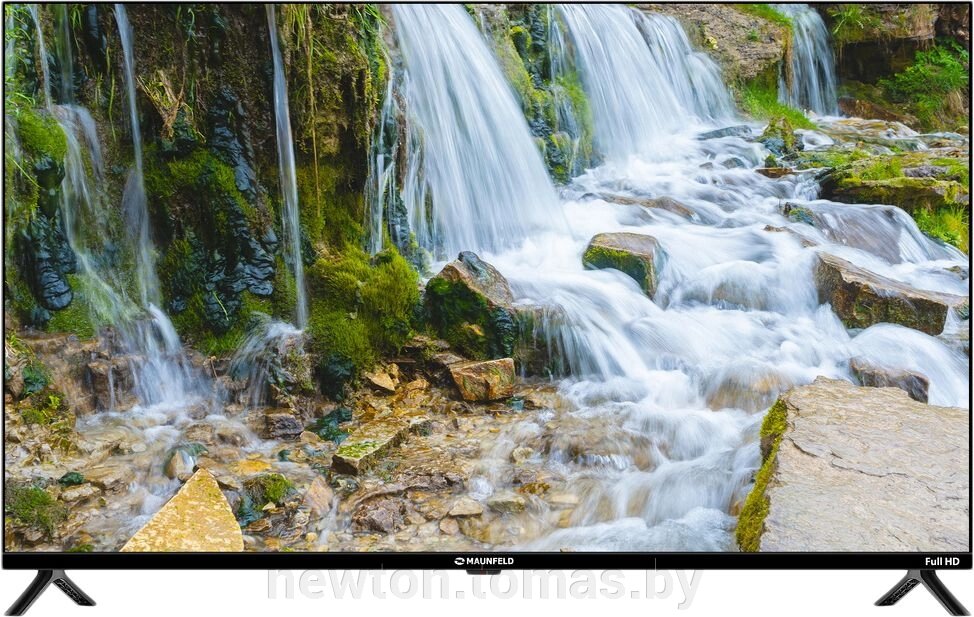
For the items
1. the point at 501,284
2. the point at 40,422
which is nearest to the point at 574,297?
the point at 501,284

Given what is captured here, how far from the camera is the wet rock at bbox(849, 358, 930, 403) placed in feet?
13.7

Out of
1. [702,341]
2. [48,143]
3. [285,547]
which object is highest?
[48,143]

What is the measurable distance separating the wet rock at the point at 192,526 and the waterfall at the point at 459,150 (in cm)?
291

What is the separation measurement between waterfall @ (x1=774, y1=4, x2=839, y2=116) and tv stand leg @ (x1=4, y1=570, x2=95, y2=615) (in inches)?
438

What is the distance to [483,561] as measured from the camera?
2518mm

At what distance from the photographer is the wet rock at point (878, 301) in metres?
4.92

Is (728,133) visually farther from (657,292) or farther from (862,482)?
(862,482)

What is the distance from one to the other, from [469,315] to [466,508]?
1.83 m

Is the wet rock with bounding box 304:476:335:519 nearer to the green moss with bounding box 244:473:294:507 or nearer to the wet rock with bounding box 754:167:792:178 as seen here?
the green moss with bounding box 244:473:294:507

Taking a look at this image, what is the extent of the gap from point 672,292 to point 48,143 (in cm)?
423

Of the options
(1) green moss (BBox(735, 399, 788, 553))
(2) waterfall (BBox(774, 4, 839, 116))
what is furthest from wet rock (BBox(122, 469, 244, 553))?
(2) waterfall (BBox(774, 4, 839, 116))

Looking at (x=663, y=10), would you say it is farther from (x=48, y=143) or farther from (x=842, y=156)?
(x=48, y=143)

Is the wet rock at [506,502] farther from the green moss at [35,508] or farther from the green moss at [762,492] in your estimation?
the green moss at [35,508]

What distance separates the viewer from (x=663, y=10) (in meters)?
10.6
